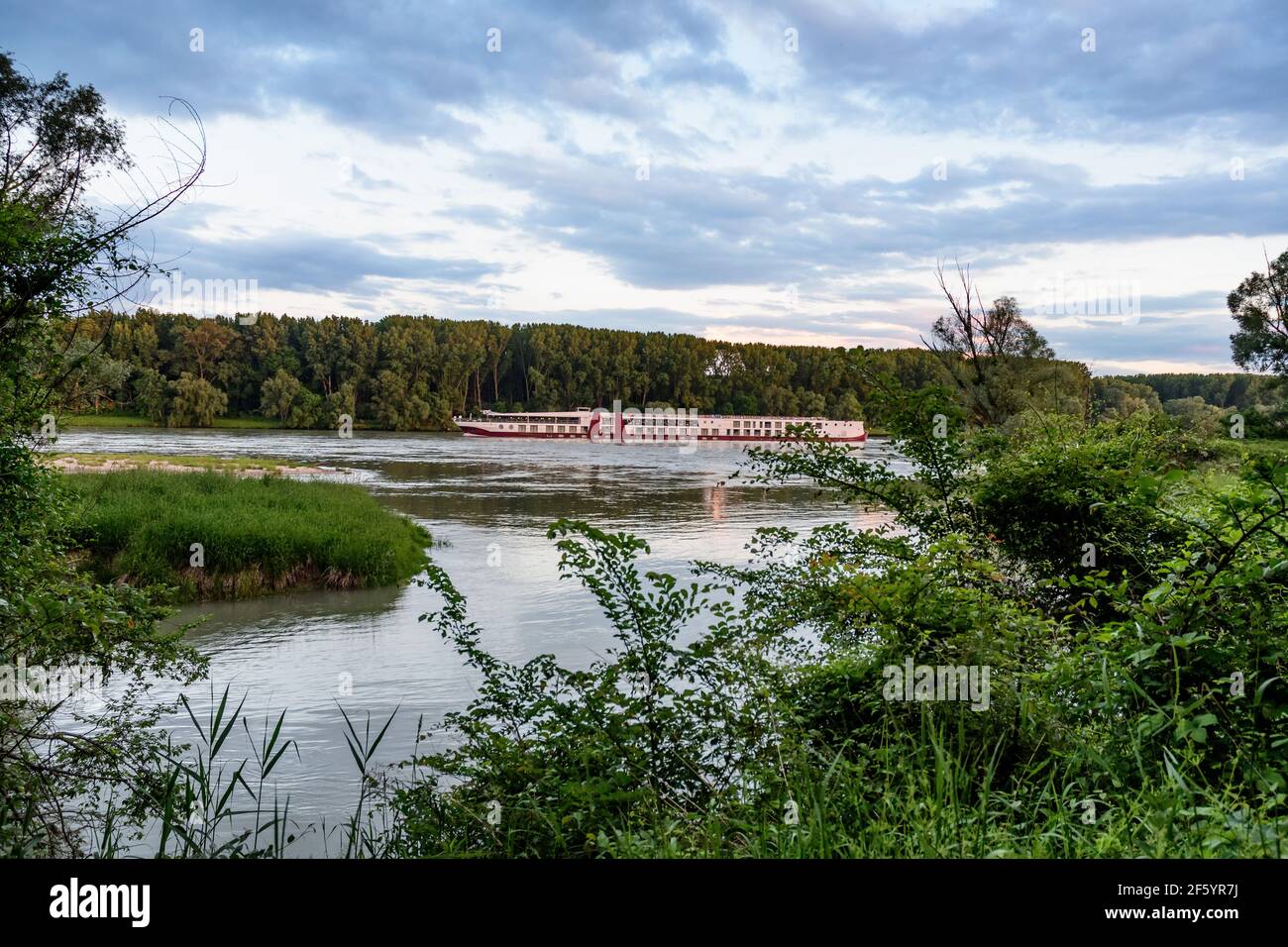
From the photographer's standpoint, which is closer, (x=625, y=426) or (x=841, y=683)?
(x=841, y=683)

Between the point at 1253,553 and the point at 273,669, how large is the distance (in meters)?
11.7

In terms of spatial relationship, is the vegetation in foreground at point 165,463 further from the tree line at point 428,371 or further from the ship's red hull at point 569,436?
the ship's red hull at point 569,436

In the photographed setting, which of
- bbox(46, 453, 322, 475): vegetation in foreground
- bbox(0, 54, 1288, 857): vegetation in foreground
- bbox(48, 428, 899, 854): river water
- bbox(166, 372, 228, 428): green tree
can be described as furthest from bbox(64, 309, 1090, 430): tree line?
bbox(0, 54, 1288, 857): vegetation in foreground

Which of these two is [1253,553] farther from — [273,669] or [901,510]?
[273,669]

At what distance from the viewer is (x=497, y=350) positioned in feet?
363

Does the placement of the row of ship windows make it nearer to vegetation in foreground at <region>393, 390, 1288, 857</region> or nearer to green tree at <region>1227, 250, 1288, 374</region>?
green tree at <region>1227, 250, 1288, 374</region>

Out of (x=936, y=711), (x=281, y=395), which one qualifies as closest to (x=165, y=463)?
(x=936, y=711)

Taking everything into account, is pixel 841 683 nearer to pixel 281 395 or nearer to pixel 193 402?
pixel 193 402

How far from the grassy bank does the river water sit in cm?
69

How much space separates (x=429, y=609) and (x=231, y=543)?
480cm

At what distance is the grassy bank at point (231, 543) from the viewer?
1692cm

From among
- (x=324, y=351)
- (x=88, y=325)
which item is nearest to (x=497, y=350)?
(x=324, y=351)

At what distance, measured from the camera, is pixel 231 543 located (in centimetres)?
1773

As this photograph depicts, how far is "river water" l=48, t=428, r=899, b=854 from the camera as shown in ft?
32.1
